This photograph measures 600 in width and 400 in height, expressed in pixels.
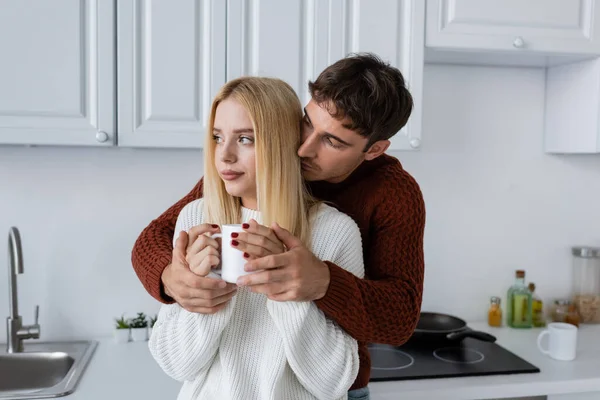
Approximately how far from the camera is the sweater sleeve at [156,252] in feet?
3.23

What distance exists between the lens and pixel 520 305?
2.09 m

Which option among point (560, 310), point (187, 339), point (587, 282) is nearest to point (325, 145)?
point (187, 339)

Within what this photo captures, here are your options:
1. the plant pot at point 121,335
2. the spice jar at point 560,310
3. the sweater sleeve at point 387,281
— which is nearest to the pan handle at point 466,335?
the spice jar at point 560,310

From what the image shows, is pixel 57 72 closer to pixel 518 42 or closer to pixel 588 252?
pixel 518 42

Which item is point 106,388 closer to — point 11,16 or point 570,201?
point 11,16

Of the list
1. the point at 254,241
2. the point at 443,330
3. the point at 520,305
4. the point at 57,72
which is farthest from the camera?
the point at 520,305

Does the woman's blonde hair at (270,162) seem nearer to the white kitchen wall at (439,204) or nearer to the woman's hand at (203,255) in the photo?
the woman's hand at (203,255)

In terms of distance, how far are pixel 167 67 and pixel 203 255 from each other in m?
0.86

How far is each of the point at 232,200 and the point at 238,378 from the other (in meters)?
0.29

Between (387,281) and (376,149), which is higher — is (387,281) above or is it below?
below

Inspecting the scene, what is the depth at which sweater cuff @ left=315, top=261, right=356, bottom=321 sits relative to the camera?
884mm

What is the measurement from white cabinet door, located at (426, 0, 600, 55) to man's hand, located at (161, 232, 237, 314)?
1111 mm

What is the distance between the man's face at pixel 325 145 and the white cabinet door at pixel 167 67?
0.60m

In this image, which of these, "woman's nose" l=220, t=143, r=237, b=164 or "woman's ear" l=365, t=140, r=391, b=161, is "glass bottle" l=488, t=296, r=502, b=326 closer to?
"woman's ear" l=365, t=140, r=391, b=161
